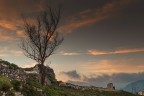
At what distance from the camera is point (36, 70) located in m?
61.0

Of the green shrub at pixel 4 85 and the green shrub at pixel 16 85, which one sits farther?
the green shrub at pixel 16 85

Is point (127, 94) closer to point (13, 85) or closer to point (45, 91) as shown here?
point (45, 91)

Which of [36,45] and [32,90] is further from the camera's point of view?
[36,45]

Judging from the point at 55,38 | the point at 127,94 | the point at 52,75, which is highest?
the point at 55,38

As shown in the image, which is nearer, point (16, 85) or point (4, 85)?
point (4, 85)

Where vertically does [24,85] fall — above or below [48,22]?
below

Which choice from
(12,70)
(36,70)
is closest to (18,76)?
(12,70)

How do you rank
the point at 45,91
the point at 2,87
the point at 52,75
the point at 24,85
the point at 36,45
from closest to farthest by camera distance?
the point at 2,87 → the point at 24,85 → the point at 45,91 → the point at 36,45 → the point at 52,75

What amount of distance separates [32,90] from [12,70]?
20.3ft

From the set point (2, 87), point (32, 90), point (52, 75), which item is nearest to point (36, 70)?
point (52, 75)

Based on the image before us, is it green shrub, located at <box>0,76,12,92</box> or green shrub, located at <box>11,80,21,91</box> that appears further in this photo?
green shrub, located at <box>11,80,21,91</box>

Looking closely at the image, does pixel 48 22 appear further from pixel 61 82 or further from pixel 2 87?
pixel 2 87

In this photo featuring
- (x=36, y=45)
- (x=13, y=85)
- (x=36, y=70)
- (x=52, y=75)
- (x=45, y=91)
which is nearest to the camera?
(x=13, y=85)

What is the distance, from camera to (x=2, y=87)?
2798cm
